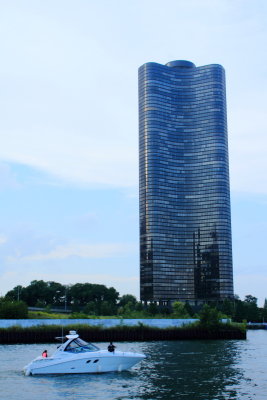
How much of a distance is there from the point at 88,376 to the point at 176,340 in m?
64.2

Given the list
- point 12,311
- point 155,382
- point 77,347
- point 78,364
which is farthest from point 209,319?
point 155,382

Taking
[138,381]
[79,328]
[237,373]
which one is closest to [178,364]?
[237,373]

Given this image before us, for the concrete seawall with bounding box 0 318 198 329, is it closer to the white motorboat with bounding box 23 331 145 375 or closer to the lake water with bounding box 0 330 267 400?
the lake water with bounding box 0 330 267 400

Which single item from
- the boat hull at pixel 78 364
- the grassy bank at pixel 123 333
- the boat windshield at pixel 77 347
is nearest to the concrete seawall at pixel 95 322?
the grassy bank at pixel 123 333

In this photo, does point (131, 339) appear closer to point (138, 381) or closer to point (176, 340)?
point (176, 340)

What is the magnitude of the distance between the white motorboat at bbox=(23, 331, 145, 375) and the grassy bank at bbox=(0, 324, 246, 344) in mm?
52034

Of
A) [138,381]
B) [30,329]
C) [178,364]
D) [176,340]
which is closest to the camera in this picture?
[138,381]

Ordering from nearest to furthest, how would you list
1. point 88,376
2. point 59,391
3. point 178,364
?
1. point 59,391
2. point 88,376
3. point 178,364

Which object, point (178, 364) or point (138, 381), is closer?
point (138, 381)

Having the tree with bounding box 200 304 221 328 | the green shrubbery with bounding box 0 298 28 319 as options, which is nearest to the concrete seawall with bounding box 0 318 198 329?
the tree with bounding box 200 304 221 328

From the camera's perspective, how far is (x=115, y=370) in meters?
55.1

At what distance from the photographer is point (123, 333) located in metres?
112

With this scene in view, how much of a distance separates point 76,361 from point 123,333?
5942 cm

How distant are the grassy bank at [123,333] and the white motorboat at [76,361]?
52.0 meters
